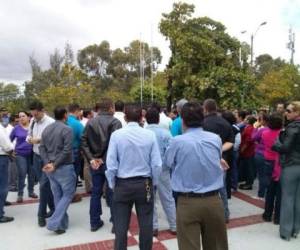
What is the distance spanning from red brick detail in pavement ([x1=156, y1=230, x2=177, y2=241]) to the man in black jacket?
998 millimetres

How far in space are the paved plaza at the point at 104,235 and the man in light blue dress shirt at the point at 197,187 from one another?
161 cm

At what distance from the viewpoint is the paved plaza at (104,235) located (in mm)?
5141

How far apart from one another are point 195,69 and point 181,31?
9.22 ft

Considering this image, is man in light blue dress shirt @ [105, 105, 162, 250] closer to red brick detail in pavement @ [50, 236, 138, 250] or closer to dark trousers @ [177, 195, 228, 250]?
dark trousers @ [177, 195, 228, 250]

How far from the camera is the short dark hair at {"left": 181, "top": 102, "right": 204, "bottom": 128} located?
11.8ft

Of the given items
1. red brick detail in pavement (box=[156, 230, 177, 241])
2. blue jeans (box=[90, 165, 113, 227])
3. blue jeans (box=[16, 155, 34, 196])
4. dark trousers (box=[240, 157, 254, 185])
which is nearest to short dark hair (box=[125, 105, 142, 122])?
blue jeans (box=[90, 165, 113, 227])

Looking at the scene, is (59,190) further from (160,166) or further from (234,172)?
(234,172)

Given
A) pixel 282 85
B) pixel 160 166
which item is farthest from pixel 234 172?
pixel 282 85

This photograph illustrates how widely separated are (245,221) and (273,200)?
56cm

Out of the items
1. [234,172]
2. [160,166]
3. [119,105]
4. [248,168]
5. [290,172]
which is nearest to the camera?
[160,166]

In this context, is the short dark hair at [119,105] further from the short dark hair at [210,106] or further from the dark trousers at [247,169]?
the dark trousers at [247,169]

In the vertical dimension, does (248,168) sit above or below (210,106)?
below

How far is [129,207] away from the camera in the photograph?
4.17 meters

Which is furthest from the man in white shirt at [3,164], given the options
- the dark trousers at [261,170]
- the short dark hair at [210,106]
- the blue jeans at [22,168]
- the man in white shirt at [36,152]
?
the dark trousers at [261,170]
